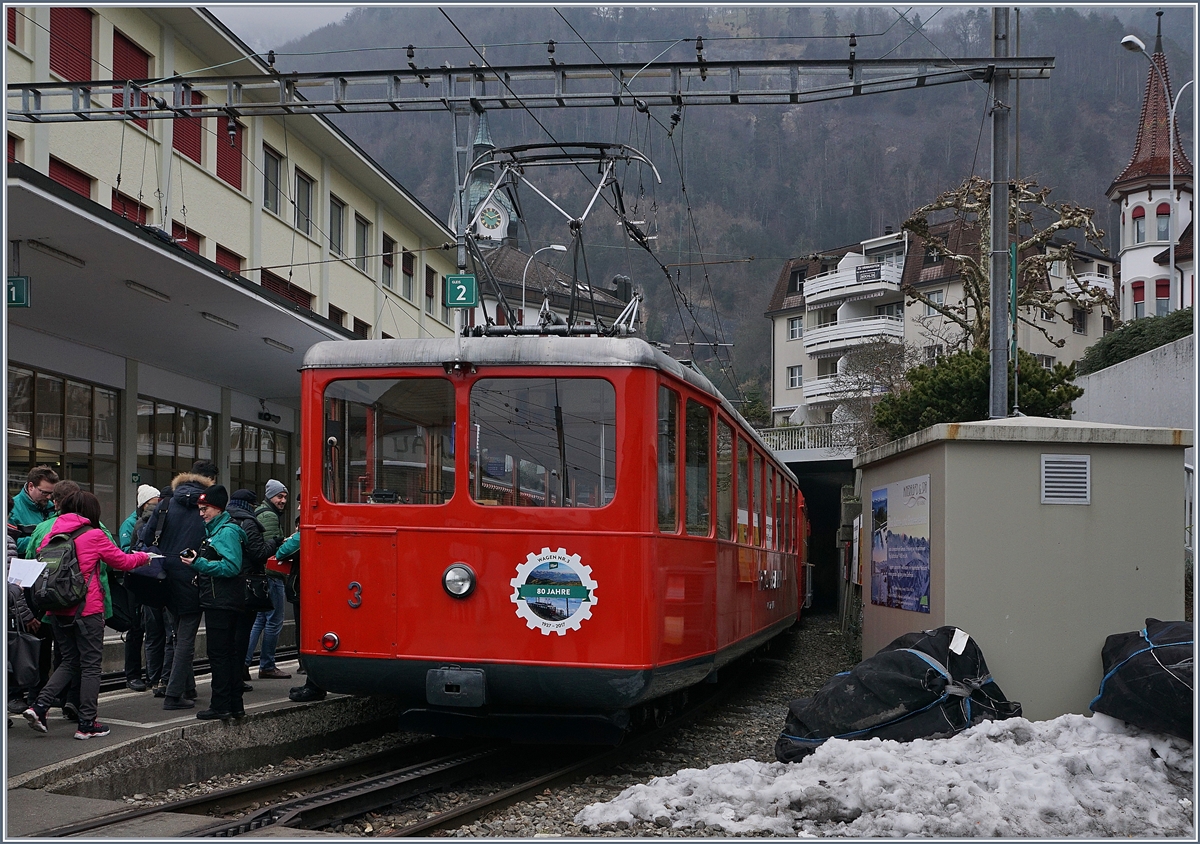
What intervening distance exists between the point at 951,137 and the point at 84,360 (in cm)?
10131

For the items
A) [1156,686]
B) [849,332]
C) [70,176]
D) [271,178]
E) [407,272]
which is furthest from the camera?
[849,332]

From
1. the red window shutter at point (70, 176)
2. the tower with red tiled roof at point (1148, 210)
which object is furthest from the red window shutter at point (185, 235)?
the tower with red tiled roof at point (1148, 210)

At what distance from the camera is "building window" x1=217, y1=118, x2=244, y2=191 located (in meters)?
23.4

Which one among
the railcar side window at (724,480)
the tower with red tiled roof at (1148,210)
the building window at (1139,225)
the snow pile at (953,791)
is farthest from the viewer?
the building window at (1139,225)

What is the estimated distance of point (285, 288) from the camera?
26562 millimetres

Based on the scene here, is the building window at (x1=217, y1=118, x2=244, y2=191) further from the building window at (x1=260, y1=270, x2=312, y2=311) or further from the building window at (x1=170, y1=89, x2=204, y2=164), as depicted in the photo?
the building window at (x1=260, y1=270, x2=312, y2=311)

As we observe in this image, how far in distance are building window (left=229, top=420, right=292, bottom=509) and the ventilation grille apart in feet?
53.8

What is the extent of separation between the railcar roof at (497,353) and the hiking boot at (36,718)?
105 inches

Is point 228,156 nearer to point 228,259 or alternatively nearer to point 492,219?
point 228,259

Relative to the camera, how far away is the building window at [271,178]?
2547 cm

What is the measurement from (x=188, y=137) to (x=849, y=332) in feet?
143

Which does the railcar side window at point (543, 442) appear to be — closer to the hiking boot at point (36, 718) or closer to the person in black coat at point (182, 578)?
the person in black coat at point (182, 578)

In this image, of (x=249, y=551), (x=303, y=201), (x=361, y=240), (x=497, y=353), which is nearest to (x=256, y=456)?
(x=303, y=201)

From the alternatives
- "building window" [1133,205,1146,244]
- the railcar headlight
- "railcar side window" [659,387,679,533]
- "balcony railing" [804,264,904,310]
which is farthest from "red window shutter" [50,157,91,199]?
"building window" [1133,205,1146,244]
